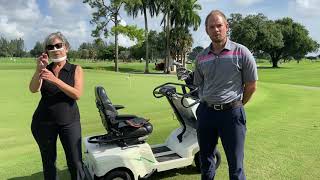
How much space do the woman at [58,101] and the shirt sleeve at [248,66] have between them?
1714mm

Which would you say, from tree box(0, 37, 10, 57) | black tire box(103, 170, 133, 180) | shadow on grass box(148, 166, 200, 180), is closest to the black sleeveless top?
black tire box(103, 170, 133, 180)

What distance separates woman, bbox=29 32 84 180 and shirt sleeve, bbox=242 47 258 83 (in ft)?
5.62

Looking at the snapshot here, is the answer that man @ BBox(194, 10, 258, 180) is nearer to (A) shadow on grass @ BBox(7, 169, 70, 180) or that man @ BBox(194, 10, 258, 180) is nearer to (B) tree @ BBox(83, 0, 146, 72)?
(A) shadow on grass @ BBox(7, 169, 70, 180)

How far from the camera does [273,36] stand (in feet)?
256

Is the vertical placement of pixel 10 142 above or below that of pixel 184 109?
below

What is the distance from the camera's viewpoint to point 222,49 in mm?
4336

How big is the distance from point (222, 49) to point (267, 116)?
24.9 feet

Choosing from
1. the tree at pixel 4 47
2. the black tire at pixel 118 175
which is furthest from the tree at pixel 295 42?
the tree at pixel 4 47

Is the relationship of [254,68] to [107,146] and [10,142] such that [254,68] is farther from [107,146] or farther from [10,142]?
[10,142]

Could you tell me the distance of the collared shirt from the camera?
4.31 meters

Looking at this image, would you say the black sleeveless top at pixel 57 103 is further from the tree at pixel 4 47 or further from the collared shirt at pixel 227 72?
the tree at pixel 4 47

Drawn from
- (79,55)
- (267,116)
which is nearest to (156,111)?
(267,116)

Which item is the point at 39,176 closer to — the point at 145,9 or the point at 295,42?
the point at 145,9

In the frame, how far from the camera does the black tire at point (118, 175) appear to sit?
533 cm
